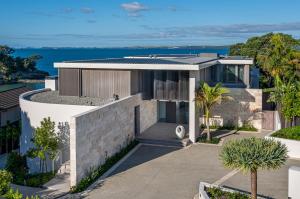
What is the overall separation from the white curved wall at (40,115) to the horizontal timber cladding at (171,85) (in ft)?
18.3

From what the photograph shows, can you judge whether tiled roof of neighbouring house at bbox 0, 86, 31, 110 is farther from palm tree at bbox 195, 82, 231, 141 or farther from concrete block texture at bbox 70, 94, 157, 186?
palm tree at bbox 195, 82, 231, 141

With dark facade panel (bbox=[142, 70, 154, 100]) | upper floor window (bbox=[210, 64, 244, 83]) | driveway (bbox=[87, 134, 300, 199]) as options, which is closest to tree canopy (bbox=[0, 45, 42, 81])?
upper floor window (bbox=[210, 64, 244, 83])

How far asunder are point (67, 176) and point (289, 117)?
1391 cm

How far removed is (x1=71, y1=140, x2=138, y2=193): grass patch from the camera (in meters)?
17.6

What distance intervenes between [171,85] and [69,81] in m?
6.61

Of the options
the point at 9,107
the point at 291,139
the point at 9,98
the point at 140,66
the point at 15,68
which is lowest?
the point at 291,139

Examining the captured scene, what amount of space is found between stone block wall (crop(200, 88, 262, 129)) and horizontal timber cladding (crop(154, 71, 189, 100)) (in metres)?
4.68

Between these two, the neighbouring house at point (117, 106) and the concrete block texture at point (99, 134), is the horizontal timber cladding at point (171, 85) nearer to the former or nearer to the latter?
the neighbouring house at point (117, 106)

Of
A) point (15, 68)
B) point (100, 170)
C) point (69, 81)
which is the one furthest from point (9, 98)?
point (15, 68)

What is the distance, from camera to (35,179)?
63.4ft

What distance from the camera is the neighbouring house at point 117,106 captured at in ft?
63.1

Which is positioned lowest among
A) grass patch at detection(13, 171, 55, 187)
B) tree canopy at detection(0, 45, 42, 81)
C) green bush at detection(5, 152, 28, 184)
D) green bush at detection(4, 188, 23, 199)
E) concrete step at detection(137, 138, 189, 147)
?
grass patch at detection(13, 171, 55, 187)

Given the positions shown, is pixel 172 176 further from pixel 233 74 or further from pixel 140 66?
pixel 233 74

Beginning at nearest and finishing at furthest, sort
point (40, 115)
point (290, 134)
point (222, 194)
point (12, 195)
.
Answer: point (12, 195)
point (222, 194)
point (40, 115)
point (290, 134)
